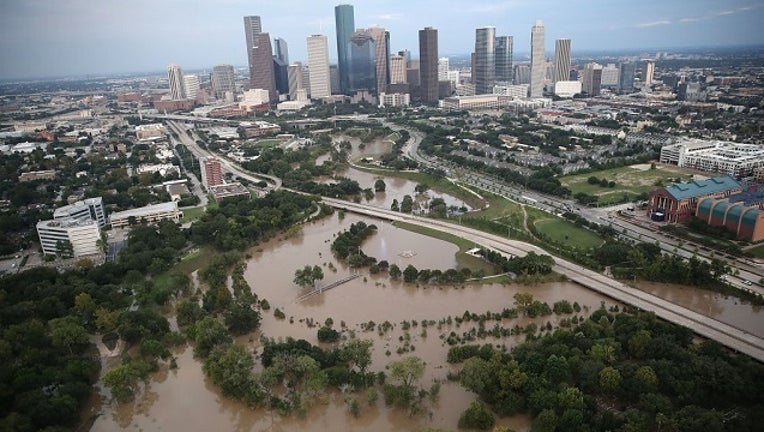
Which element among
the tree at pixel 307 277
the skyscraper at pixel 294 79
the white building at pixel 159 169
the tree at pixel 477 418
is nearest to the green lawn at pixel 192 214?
the white building at pixel 159 169

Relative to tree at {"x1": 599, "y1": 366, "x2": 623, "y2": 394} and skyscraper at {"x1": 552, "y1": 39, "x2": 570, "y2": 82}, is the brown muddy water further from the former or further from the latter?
skyscraper at {"x1": 552, "y1": 39, "x2": 570, "y2": 82}

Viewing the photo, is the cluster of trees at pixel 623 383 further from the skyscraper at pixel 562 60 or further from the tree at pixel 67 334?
the skyscraper at pixel 562 60

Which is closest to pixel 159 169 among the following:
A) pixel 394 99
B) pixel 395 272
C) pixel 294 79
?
pixel 395 272

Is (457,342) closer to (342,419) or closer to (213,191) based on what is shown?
(342,419)

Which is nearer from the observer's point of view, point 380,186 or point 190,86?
point 380,186

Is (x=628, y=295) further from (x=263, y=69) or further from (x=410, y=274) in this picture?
(x=263, y=69)

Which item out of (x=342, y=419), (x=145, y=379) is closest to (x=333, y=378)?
(x=342, y=419)

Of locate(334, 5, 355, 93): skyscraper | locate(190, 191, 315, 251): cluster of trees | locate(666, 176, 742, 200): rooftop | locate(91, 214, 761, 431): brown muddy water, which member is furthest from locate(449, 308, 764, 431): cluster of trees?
locate(334, 5, 355, 93): skyscraper
